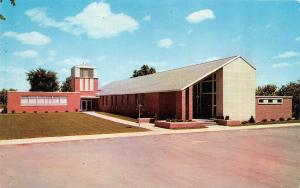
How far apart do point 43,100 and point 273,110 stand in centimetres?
3659

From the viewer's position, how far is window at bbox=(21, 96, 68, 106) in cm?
4947

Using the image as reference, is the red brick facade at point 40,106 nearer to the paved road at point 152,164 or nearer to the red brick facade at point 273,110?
the red brick facade at point 273,110

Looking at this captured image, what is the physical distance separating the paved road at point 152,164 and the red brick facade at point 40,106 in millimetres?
35298

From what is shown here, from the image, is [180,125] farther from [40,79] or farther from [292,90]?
[40,79]

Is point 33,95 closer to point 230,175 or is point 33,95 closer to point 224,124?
point 224,124

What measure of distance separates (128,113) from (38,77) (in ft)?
143

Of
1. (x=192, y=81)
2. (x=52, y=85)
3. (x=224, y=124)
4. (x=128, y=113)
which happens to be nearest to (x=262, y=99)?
(x=224, y=124)

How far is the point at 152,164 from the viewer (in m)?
11.8

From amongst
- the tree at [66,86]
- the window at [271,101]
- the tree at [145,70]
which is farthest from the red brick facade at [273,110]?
the tree at [66,86]

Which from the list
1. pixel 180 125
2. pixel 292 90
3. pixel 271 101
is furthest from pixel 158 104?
pixel 292 90

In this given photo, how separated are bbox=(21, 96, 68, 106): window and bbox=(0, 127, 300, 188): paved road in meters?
35.5

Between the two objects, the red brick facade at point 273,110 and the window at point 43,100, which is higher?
the window at point 43,100

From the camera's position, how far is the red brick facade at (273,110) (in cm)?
3394

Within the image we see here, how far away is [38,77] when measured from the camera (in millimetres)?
76250
